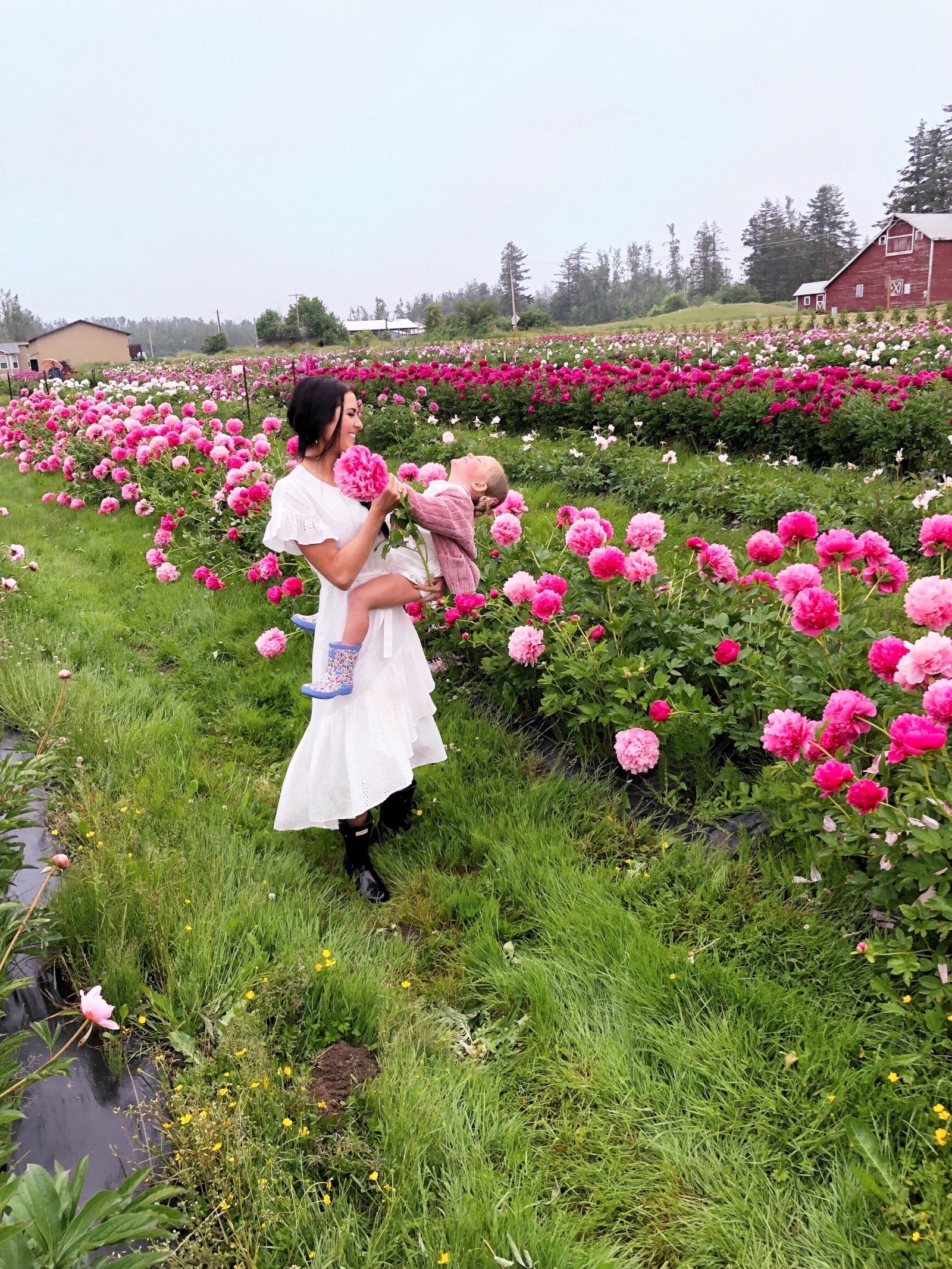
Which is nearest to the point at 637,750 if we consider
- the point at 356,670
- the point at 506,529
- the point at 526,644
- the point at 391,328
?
the point at 526,644

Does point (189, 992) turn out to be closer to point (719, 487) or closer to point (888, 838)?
point (888, 838)

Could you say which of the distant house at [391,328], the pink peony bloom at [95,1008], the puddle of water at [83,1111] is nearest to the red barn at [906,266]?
the distant house at [391,328]

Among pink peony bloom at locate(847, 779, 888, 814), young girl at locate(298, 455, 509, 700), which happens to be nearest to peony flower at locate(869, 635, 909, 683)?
pink peony bloom at locate(847, 779, 888, 814)

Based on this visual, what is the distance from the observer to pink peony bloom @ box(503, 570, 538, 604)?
3.12 m

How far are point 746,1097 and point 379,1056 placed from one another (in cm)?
88

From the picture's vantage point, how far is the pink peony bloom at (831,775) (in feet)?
6.40

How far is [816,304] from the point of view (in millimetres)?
45969

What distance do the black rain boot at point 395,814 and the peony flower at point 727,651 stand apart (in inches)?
46.5

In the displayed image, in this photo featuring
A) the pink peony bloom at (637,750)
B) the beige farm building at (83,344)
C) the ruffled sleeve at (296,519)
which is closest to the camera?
the ruffled sleeve at (296,519)

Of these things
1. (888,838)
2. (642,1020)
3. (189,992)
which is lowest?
(642,1020)

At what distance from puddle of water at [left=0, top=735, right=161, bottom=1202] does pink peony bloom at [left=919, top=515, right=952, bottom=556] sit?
256cm

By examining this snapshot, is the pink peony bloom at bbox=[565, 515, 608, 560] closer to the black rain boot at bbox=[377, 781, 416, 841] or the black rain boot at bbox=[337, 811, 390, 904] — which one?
the black rain boot at bbox=[377, 781, 416, 841]

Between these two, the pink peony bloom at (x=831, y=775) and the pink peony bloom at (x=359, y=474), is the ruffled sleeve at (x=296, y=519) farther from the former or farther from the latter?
the pink peony bloom at (x=831, y=775)

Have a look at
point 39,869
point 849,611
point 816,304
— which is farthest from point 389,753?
point 816,304
